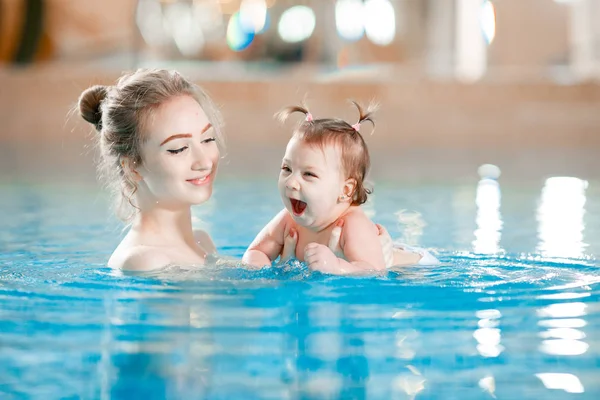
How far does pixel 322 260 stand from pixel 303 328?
1.81 ft

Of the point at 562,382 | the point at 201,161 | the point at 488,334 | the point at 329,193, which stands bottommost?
the point at 562,382

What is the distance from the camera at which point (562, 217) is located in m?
4.84

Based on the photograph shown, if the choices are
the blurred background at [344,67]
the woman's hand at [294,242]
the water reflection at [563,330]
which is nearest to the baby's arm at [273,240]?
the woman's hand at [294,242]

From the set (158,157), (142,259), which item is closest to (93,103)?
(158,157)

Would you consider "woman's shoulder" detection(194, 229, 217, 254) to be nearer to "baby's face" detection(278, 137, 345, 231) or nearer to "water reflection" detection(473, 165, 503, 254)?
"baby's face" detection(278, 137, 345, 231)

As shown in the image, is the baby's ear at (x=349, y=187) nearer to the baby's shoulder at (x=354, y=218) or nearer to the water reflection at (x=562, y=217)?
the baby's shoulder at (x=354, y=218)

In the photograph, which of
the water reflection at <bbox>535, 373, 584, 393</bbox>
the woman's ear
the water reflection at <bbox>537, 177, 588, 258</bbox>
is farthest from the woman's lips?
the water reflection at <bbox>535, 373, 584, 393</bbox>

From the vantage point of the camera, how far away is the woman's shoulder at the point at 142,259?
303 cm

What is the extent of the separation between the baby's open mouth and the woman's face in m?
0.30

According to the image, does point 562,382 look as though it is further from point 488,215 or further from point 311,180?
point 488,215

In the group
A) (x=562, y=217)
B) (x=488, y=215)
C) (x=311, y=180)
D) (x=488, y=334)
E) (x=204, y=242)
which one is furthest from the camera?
(x=488, y=215)

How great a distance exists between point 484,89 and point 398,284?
809 cm

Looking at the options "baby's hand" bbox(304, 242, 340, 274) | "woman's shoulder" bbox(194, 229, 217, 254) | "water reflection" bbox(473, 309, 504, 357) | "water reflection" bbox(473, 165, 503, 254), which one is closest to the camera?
"water reflection" bbox(473, 309, 504, 357)

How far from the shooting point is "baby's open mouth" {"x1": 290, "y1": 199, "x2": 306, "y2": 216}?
3.03 metres
